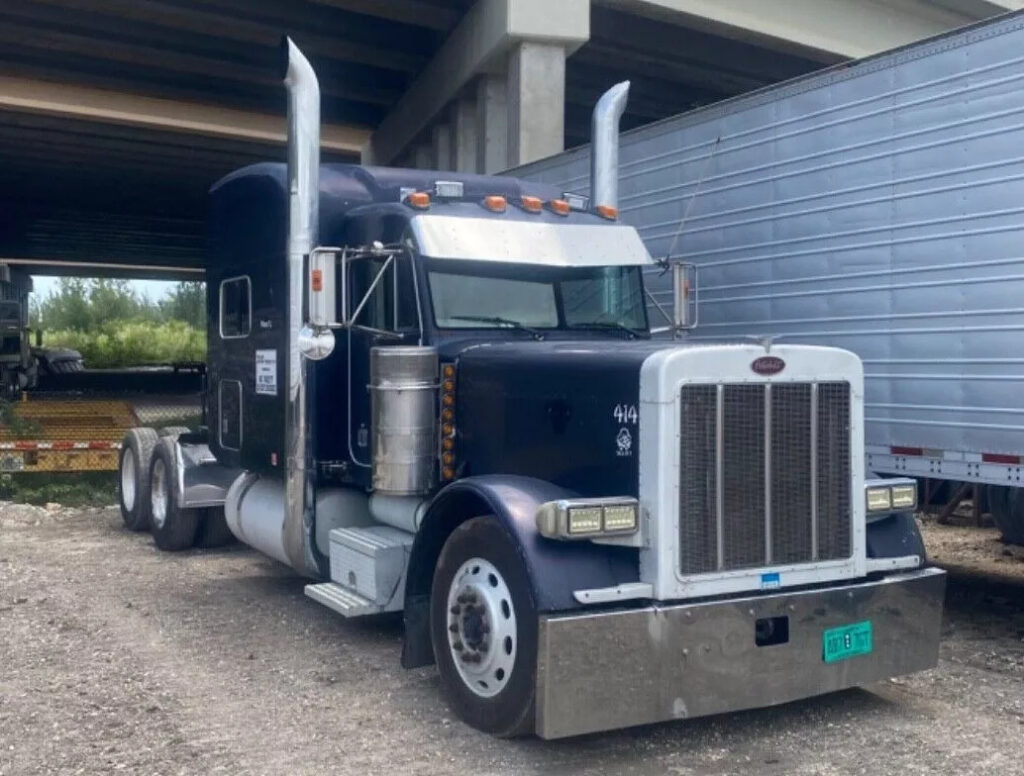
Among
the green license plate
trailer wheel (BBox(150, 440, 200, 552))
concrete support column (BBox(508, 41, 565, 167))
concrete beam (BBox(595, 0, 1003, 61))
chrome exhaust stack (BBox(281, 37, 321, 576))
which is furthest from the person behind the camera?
concrete beam (BBox(595, 0, 1003, 61))

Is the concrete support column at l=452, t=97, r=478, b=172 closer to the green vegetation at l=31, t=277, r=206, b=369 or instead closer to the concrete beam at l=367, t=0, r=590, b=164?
the concrete beam at l=367, t=0, r=590, b=164

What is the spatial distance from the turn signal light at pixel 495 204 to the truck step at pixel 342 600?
2375 mm

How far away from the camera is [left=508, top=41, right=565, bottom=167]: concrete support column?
709 inches

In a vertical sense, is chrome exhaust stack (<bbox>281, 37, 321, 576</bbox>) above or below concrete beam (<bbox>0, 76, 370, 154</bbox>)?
below

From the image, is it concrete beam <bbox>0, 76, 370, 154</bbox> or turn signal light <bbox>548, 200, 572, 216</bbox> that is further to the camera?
concrete beam <bbox>0, 76, 370, 154</bbox>

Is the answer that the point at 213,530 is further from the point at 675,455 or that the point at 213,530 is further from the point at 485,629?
the point at 675,455

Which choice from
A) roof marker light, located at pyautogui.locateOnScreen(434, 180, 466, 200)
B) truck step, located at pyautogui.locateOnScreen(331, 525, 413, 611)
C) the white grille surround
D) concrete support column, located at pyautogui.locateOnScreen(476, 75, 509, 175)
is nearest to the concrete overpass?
concrete support column, located at pyautogui.locateOnScreen(476, 75, 509, 175)

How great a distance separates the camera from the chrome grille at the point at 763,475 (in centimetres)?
525

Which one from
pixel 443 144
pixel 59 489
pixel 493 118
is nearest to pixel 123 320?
pixel 443 144

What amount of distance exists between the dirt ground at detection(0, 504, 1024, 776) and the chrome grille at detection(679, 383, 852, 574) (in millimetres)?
877

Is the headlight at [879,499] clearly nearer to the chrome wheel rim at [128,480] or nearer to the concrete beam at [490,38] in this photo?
the chrome wheel rim at [128,480]

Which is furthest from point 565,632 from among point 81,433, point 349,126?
point 349,126

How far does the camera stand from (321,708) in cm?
597

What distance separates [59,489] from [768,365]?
33.4 feet
